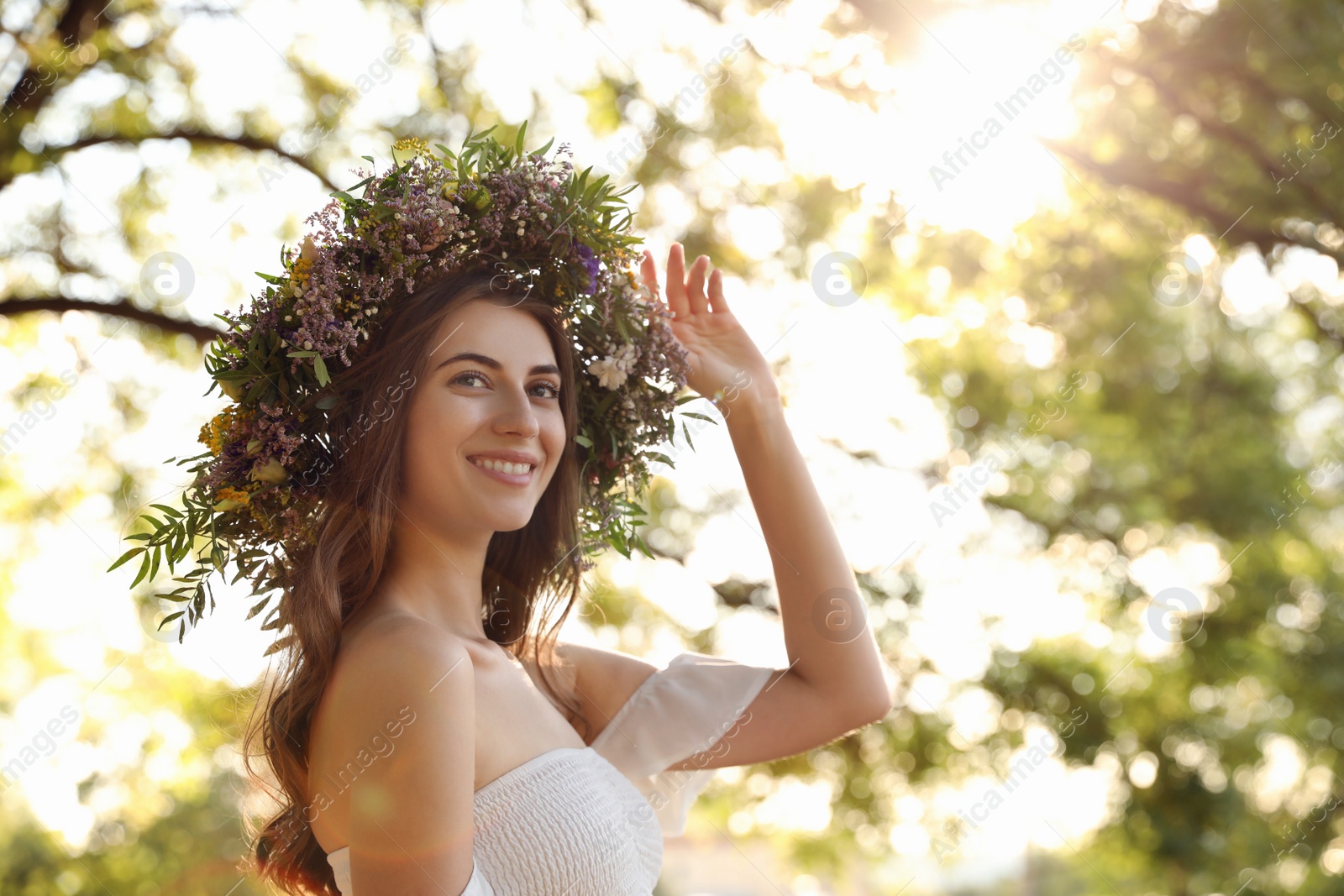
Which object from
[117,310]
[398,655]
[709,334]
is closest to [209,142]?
[117,310]

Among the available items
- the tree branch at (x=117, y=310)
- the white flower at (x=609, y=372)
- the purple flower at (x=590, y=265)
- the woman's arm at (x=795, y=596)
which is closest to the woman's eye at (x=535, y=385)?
the white flower at (x=609, y=372)

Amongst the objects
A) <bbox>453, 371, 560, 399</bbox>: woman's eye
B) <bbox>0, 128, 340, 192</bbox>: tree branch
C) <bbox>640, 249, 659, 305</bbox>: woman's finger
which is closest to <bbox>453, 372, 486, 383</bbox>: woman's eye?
<bbox>453, 371, 560, 399</bbox>: woman's eye

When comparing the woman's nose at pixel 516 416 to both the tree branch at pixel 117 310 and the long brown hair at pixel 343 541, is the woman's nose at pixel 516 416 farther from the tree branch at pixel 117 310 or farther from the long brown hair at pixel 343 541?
the tree branch at pixel 117 310

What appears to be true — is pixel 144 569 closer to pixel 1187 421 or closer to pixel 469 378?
pixel 469 378

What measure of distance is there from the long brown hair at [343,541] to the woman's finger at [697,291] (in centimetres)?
45

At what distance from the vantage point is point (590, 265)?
112 inches

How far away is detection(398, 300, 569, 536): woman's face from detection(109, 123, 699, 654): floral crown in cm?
19

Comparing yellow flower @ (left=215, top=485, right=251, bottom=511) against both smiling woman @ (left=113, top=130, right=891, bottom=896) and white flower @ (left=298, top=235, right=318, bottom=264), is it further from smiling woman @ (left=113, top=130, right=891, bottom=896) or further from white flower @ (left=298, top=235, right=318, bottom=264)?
white flower @ (left=298, top=235, right=318, bottom=264)

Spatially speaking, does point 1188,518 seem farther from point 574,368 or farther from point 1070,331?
point 574,368

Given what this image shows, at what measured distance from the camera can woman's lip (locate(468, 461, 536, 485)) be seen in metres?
2.52

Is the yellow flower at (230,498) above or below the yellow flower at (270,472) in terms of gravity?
below

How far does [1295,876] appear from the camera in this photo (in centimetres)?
1252

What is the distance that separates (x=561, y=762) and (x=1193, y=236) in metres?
6.78

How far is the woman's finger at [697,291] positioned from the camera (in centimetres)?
309
